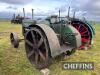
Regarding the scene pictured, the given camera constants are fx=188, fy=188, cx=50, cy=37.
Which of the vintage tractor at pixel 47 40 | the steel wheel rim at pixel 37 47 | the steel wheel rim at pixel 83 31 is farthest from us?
the steel wheel rim at pixel 83 31

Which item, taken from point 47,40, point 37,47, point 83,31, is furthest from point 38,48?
point 83,31

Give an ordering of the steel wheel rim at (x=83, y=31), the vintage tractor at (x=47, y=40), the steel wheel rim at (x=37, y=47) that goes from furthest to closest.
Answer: the steel wheel rim at (x=83, y=31), the steel wheel rim at (x=37, y=47), the vintage tractor at (x=47, y=40)

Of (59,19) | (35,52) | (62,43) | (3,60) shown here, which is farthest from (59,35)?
(3,60)

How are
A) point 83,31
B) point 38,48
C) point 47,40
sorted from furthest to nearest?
point 83,31 → point 38,48 → point 47,40

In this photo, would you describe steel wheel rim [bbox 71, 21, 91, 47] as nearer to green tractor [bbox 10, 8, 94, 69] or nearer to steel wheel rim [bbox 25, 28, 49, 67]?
green tractor [bbox 10, 8, 94, 69]

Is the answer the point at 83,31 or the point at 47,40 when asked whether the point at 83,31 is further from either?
the point at 47,40

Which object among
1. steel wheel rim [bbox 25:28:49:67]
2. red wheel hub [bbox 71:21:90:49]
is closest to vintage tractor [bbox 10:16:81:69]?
steel wheel rim [bbox 25:28:49:67]

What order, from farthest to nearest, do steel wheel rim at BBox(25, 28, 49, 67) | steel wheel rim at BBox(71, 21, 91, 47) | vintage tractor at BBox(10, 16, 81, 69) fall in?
steel wheel rim at BBox(71, 21, 91, 47), steel wheel rim at BBox(25, 28, 49, 67), vintage tractor at BBox(10, 16, 81, 69)

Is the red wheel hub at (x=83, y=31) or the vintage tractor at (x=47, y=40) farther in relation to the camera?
the red wheel hub at (x=83, y=31)

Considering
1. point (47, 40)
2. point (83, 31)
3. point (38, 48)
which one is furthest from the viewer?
point (83, 31)

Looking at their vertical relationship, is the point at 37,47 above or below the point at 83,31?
below

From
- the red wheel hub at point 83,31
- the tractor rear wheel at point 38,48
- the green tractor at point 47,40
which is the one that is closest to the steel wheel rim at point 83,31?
the red wheel hub at point 83,31

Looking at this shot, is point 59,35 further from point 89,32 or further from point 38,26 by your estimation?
point 89,32

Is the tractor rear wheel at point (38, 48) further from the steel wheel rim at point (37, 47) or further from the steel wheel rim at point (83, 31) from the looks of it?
the steel wheel rim at point (83, 31)
